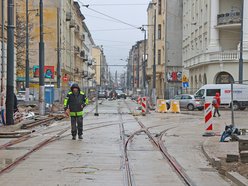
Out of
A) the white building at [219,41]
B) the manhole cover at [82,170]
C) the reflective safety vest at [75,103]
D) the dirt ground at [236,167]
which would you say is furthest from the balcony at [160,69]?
the manhole cover at [82,170]

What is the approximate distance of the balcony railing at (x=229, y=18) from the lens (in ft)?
168

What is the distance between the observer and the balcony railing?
168ft

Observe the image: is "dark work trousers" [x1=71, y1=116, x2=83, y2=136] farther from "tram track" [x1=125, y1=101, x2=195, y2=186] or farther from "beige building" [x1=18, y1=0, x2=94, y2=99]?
"beige building" [x1=18, y1=0, x2=94, y2=99]

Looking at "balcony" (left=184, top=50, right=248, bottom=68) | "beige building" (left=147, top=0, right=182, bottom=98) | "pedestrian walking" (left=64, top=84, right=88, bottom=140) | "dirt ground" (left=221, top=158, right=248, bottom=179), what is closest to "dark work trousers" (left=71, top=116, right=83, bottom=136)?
"pedestrian walking" (left=64, top=84, right=88, bottom=140)

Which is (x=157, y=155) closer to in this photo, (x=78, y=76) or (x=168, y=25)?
(x=168, y=25)

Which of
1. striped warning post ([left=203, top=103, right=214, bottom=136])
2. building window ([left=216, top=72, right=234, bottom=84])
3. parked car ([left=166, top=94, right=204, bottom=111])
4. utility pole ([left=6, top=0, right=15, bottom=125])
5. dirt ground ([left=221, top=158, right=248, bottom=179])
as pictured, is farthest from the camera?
building window ([left=216, top=72, right=234, bottom=84])

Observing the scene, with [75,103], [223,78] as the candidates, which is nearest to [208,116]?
[75,103]

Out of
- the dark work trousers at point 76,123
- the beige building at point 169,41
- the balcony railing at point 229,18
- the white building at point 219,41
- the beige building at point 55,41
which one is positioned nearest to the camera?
the dark work trousers at point 76,123

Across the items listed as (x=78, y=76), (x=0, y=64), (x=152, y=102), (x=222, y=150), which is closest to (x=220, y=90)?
(x=152, y=102)

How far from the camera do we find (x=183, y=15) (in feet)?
246

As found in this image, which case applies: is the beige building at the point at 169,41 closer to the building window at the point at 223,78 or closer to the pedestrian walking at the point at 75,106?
the building window at the point at 223,78

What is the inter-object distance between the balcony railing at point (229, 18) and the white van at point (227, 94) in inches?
386

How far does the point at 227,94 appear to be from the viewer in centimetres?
4391

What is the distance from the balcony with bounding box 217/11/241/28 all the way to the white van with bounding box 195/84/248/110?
9.46m
